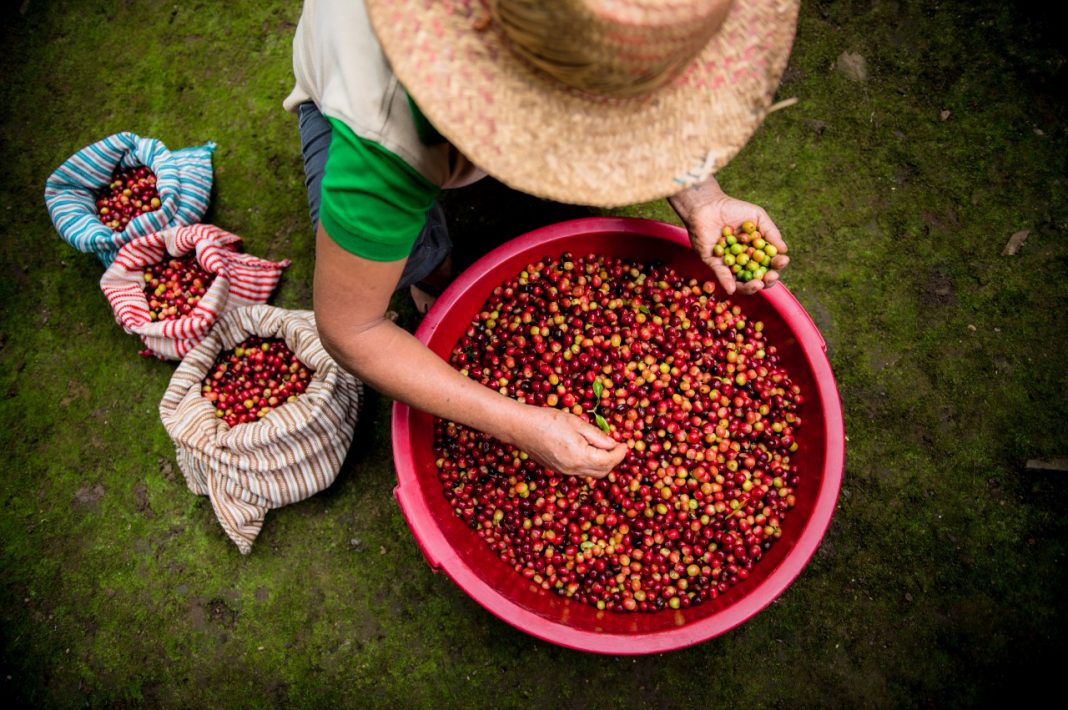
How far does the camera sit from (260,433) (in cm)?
263

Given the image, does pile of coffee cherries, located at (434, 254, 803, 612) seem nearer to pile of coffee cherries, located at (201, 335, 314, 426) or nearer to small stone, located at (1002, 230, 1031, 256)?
pile of coffee cherries, located at (201, 335, 314, 426)

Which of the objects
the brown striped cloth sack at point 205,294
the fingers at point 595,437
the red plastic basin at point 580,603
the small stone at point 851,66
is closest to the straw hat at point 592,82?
the fingers at point 595,437

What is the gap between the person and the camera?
3.69ft

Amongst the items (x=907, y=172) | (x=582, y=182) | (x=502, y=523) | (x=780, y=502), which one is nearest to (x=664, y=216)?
(x=907, y=172)

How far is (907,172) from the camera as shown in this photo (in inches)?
124

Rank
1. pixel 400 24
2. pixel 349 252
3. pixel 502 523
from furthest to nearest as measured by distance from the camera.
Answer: pixel 502 523 → pixel 349 252 → pixel 400 24

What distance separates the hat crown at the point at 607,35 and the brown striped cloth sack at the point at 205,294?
7.48ft

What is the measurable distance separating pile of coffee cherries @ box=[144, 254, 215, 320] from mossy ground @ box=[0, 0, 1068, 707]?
11.7 inches

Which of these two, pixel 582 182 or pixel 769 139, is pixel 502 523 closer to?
pixel 582 182

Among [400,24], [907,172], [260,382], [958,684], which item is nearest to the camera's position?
[400,24]

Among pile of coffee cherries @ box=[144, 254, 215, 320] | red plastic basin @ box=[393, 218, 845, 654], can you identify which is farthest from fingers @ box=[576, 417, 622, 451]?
pile of coffee cherries @ box=[144, 254, 215, 320]

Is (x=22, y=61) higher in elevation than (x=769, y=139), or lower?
lower

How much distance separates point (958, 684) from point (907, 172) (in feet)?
7.79

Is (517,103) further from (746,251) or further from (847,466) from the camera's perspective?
(847,466)
